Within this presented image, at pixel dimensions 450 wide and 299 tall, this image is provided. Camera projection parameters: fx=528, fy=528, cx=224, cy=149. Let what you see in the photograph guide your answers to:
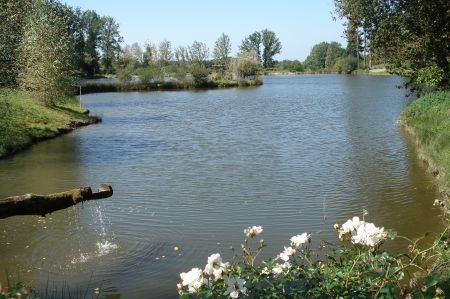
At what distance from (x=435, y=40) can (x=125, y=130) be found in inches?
791

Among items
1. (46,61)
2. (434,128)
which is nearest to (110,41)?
(46,61)

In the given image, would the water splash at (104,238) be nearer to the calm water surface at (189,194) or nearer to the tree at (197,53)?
Answer: the calm water surface at (189,194)

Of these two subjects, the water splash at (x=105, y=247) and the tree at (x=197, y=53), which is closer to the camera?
the water splash at (x=105, y=247)

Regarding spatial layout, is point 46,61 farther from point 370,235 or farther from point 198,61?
point 198,61

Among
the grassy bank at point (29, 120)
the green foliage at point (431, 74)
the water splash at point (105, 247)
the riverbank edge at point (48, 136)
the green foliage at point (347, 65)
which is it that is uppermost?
the green foliage at point (347, 65)

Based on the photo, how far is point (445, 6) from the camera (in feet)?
43.3

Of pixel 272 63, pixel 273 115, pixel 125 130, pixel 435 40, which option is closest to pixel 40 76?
pixel 125 130

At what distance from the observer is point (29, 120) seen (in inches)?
1137

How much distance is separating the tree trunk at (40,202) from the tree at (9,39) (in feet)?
43.6

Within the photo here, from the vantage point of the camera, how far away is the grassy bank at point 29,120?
2302 centimetres

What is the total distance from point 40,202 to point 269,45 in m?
162

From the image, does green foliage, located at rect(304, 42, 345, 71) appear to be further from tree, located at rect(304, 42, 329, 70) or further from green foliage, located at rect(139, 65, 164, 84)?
green foliage, located at rect(139, 65, 164, 84)

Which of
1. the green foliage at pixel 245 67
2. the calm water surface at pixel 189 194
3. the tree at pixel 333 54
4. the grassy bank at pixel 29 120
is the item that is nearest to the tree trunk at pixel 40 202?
the calm water surface at pixel 189 194

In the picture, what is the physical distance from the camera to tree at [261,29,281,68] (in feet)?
540
